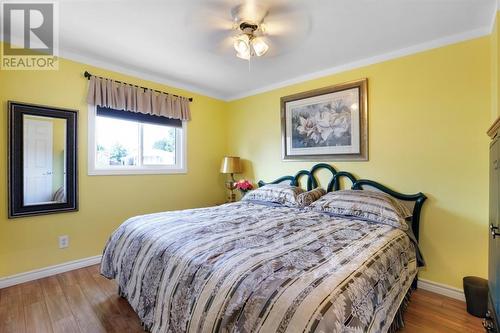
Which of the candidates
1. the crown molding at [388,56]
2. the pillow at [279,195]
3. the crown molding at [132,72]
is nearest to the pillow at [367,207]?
the pillow at [279,195]

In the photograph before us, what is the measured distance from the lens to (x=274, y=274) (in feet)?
3.77

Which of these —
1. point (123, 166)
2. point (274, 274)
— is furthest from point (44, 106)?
point (274, 274)

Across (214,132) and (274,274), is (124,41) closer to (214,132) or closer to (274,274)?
(214,132)

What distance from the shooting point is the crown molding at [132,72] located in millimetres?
2764

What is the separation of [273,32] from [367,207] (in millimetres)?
1843

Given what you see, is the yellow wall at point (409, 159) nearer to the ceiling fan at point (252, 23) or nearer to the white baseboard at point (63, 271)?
the white baseboard at point (63, 271)

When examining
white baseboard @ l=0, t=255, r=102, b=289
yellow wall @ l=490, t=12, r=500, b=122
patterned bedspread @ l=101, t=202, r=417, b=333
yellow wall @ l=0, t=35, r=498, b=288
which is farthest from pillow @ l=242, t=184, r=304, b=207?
white baseboard @ l=0, t=255, r=102, b=289

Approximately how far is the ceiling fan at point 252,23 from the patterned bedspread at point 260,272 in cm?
160

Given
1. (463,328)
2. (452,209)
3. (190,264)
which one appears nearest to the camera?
(190,264)

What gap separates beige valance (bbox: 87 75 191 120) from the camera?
9.55 ft

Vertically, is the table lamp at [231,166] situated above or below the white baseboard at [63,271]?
above

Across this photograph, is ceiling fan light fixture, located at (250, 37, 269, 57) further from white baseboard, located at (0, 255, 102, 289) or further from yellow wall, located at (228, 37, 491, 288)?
white baseboard, located at (0, 255, 102, 289)

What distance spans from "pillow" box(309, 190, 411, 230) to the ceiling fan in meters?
1.63

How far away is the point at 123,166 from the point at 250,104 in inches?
84.6
